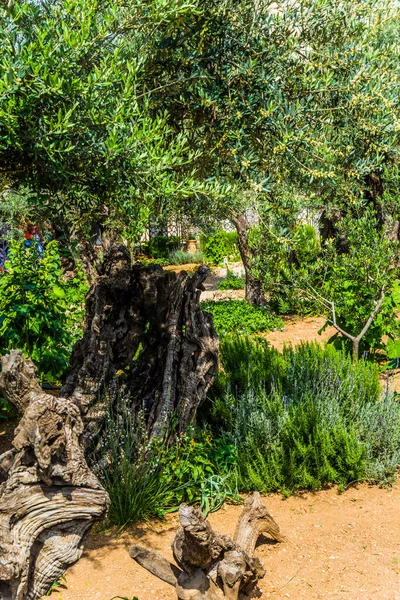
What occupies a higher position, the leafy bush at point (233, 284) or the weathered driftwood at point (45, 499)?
the leafy bush at point (233, 284)

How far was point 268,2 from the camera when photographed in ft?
14.4

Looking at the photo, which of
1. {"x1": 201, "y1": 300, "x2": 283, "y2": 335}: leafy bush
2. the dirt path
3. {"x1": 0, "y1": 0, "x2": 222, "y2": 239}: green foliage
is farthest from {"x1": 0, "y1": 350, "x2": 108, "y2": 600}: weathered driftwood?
{"x1": 201, "y1": 300, "x2": 283, "y2": 335}: leafy bush

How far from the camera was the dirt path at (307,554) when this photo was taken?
368 cm

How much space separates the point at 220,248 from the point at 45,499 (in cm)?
1858

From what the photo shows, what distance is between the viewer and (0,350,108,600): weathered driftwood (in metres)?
2.64

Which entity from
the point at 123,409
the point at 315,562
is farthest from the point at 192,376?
the point at 315,562

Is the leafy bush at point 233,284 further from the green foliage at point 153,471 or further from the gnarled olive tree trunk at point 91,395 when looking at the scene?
the green foliage at point 153,471

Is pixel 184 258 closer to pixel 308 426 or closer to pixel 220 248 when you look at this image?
pixel 220 248

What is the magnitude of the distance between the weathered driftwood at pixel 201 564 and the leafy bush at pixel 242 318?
23.8ft

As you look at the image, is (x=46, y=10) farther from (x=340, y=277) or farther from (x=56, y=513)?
(x=340, y=277)

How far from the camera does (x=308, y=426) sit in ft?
17.6

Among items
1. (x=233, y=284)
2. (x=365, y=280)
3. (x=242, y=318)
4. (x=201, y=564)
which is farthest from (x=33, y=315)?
(x=233, y=284)

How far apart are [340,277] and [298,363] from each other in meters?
2.37

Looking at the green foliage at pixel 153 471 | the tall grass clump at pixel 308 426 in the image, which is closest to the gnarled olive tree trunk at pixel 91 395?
the green foliage at pixel 153 471
